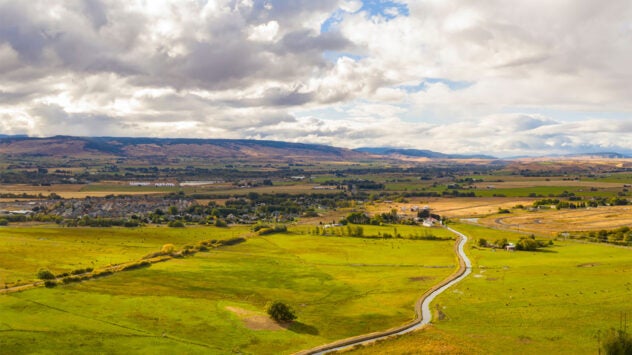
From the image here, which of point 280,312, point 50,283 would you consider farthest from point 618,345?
point 50,283

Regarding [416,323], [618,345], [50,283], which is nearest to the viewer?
[618,345]

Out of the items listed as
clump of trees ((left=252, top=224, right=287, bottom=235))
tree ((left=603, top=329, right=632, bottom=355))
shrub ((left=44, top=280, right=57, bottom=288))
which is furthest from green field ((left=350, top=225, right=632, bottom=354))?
clump of trees ((left=252, top=224, right=287, bottom=235))

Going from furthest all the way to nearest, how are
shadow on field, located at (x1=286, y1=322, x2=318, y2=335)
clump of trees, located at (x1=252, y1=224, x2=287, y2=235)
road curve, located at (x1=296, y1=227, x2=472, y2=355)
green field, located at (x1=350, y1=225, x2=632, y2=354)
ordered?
clump of trees, located at (x1=252, y1=224, x2=287, y2=235), shadow on field, located at (x1=286, y1=322, x2=318, y2=335), road curve, located at (x1=296, y1=227, x2=472, y2=355), green field, located at (x1=350, y1=225, x2=632, y2=354)

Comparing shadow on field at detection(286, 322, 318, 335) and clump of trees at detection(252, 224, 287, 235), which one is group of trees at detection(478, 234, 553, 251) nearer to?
clump of trees at detection(252, 224, 287, 235)

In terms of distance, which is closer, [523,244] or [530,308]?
[530,308]

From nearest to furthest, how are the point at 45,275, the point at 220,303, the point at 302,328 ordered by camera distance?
the point at 302,328 → the point at 220,303 → the point at 45,275

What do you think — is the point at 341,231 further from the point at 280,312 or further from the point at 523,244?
the point at 280,312
